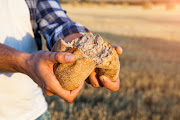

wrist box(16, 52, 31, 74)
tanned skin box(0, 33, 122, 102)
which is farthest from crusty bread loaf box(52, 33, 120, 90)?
wrist box(16, 52, 31, 74)

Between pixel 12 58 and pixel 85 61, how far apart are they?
0.46 metres

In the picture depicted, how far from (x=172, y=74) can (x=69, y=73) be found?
4354mm

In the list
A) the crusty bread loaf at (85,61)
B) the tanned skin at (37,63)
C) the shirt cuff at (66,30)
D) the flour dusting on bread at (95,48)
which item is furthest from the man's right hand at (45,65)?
the shirt cuff at (66,30)

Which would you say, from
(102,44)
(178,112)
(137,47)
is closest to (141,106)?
(178,112)

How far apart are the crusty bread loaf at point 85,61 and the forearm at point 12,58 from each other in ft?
0.86

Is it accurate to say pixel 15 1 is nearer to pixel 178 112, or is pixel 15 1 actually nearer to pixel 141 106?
pixel 141 106

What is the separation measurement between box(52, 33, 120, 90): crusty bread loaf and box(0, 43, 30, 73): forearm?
0.26m

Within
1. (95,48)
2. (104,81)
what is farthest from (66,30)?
(104,81)

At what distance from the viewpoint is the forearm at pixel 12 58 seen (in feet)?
4.15

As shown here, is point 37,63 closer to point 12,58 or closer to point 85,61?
point 12,58

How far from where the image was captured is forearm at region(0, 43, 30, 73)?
4.15ft

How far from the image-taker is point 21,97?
170 cm

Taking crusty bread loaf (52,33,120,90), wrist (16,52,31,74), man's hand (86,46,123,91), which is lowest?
man's hand (86,46,123,91)

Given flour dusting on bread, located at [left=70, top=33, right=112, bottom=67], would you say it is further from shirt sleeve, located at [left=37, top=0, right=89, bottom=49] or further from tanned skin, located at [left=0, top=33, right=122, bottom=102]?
tanned skin, located at [left=0, top=33, right=122, bottom=102]
